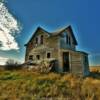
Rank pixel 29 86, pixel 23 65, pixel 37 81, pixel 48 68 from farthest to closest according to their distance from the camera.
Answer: pixel 23 65 < pixel 48 68 < pixel 37 81 < pixel 29 86

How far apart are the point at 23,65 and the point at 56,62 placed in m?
4.86

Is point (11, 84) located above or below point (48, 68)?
below

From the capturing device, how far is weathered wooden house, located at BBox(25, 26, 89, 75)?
86.0 feet

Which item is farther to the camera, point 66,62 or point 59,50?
point 66,62

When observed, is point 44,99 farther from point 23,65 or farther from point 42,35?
point 42,35

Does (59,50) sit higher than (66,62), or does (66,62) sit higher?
(59,50)

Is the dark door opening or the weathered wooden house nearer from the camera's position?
the weathered wooden house

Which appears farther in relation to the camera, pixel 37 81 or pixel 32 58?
pixel 32 58

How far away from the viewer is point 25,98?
11539 mm

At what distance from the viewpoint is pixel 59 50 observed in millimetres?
27328

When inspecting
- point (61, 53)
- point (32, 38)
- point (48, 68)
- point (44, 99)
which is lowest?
point (44, 99)

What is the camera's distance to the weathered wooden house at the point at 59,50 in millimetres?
26219

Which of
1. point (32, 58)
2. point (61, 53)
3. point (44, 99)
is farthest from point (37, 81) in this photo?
point (32, 58)

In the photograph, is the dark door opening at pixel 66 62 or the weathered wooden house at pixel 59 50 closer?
the weathered wooden house at pixel 59 50
